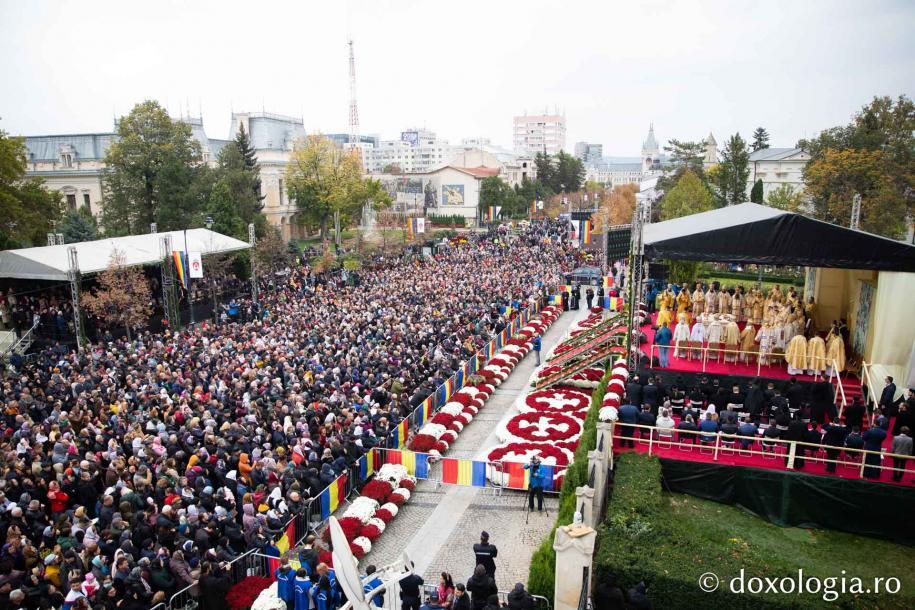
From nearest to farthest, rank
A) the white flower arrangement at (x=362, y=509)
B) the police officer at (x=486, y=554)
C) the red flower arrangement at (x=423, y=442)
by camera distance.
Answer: the police officer at (x=486, y=554) < the white flower arrangement at (x=362, y=509) < the red flower arrangement at (x=423, y=442)

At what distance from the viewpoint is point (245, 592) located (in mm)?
10047

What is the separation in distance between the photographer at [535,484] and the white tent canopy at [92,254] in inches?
858

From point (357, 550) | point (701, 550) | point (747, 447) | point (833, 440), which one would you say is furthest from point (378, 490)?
point (833, 440)

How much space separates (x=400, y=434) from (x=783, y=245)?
34.4 ft

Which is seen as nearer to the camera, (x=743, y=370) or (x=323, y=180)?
(x=743, y=370)

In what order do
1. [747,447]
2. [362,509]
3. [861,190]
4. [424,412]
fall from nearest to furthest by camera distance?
[747,447], [362,509], [424,412], [861,190]

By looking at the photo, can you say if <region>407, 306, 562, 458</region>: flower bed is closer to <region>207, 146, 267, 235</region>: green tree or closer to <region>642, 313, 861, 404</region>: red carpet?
<region>642, 313, 861, 404</region>: red carpet

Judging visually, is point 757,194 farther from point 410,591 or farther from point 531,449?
point 410,591

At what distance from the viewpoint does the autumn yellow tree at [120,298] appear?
2612cm

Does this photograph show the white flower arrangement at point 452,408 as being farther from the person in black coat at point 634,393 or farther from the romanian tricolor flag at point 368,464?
the person in black coat at point 634,393

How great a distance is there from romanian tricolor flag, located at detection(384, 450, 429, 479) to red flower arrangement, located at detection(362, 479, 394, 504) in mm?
1046

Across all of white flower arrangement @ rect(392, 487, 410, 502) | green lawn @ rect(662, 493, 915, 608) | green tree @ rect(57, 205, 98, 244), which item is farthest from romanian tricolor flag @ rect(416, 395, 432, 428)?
green tree @ rect(57, 205, 98, 244)

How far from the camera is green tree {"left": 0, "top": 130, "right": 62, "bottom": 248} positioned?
32125mm

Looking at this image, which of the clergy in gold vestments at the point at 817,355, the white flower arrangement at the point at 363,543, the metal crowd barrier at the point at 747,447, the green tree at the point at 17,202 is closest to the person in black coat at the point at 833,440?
the metal crowd barrier at the point at 747,447
